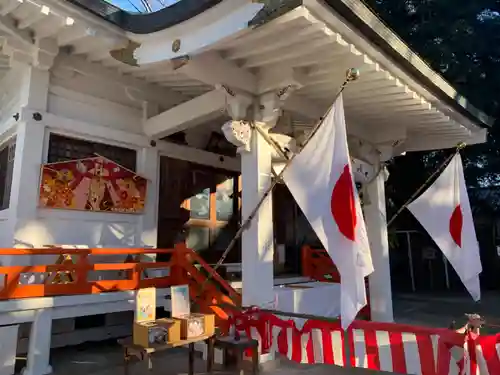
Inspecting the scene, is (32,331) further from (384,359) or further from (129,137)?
(384,359)

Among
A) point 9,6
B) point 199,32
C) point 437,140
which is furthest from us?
point 437,140

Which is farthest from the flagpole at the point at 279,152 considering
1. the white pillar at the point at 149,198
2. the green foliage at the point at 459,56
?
the green foliage at the point at 459,56

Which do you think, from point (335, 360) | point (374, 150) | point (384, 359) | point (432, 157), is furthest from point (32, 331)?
point (432, 157)

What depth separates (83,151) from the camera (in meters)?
6.35

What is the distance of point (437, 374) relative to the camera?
11.4 ft

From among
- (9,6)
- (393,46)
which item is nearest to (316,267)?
(393,46)

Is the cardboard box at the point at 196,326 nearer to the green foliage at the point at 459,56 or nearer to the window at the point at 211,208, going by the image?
the window at the point at 211,208

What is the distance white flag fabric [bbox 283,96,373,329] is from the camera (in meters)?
3.62

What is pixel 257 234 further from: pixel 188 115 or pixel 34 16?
pixel 34 16

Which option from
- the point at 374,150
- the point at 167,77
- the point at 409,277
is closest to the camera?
the point at 167,77

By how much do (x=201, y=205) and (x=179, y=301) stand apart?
11.4ft

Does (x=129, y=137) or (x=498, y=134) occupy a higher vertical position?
(x=498, y=134)

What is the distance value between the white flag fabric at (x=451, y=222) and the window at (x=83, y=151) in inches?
176

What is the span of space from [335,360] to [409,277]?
13.5 metres
